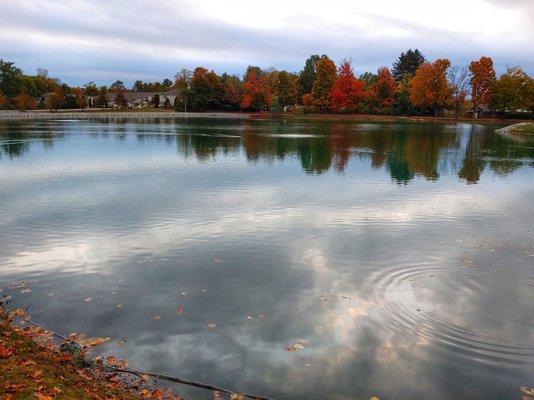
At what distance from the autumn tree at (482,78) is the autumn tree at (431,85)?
6922 mm

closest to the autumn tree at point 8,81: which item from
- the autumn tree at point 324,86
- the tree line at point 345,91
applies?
the tree line at point 345,91

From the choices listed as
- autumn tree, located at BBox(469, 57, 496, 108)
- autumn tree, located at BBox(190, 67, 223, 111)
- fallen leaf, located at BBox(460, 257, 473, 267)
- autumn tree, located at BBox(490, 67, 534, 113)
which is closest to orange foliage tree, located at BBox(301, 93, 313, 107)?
autumn tree, located at BBox(190, 67, 223, 111)

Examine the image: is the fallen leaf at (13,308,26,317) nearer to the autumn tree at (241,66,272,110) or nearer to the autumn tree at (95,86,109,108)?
the autumn tree at (241,66,272,110)

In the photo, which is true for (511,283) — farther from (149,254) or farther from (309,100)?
(309,100)

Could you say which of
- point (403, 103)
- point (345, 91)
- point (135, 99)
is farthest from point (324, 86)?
point (135, 99)

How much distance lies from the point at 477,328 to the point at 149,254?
26.8 feet

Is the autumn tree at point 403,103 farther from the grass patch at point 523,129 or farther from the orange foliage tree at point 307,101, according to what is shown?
the grass patch at point 523,129

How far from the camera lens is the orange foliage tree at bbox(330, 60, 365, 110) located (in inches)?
4119

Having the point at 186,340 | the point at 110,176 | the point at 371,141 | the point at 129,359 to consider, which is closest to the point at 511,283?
the point at 186,340

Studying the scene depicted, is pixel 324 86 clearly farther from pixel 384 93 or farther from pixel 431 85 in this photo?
pixel 431 85

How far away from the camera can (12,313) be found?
29.4 feet

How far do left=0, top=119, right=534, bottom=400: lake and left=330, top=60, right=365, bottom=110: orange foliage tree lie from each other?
83.7m

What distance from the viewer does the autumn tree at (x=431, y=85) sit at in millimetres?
93625

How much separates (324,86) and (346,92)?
18.6 feet
